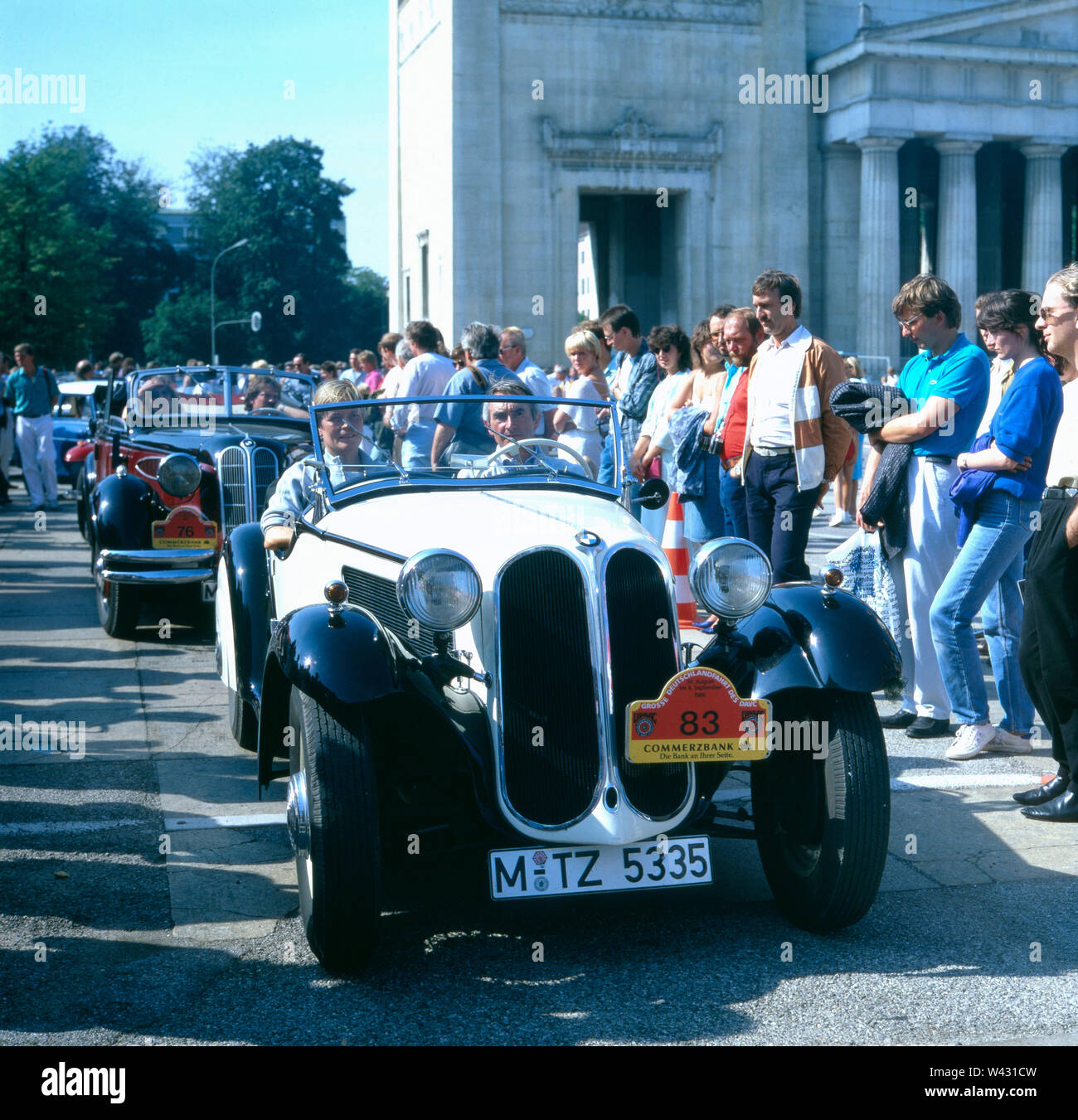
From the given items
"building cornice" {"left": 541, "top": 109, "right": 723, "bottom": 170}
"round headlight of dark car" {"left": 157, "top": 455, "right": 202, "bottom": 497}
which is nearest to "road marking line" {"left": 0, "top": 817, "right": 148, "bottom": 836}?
"round headlight of dark car" {"left": 157, "top": 455, "right": 202, "bottom": 497}

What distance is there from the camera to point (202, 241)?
8181cm

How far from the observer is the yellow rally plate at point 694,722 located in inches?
163

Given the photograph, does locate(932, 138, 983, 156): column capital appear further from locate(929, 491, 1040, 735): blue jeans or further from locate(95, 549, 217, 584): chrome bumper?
locate(929, 491, 1040, 735): blue jeans

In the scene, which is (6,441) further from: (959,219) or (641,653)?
(959,219)

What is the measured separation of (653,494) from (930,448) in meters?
2.09

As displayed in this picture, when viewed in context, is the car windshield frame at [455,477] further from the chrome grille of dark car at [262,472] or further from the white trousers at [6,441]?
the white trousers at [6,441]

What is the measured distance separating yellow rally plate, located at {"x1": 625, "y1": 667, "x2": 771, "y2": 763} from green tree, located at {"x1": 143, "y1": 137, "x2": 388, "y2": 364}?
73.7 meters

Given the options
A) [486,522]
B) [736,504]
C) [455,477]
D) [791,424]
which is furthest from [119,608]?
[486,522]

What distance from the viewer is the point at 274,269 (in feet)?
252

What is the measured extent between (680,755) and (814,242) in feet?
117

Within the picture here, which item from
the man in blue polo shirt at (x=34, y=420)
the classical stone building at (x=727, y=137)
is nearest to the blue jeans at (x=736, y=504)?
the man in blue polo shirt at (x=34, y=420)

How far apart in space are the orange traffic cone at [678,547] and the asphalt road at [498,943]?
3.63 m

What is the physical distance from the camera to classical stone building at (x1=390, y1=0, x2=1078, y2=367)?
116 ft
